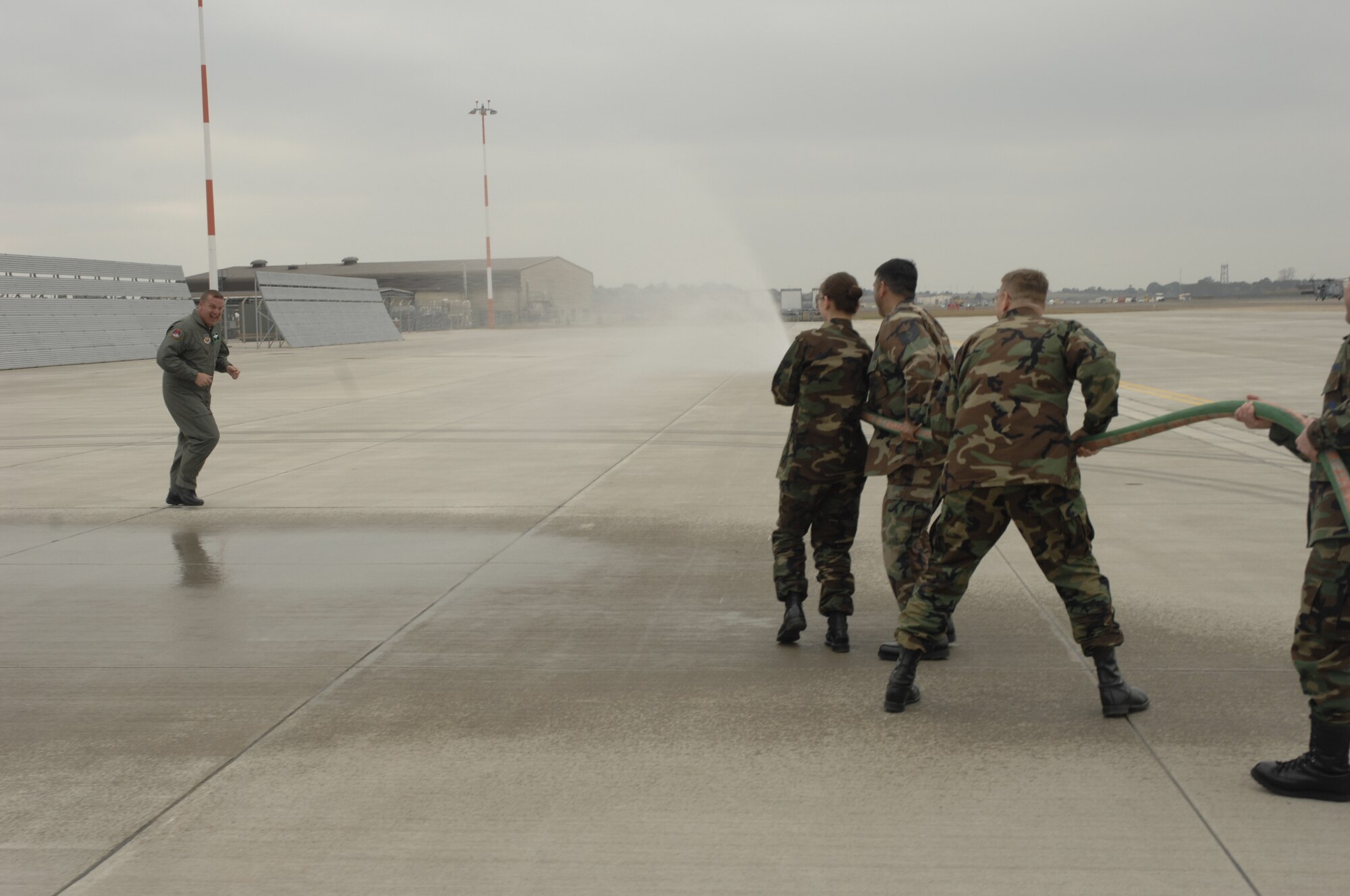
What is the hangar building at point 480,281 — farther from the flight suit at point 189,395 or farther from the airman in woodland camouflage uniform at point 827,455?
the airman in woodland camouflage uniform at point 827,455

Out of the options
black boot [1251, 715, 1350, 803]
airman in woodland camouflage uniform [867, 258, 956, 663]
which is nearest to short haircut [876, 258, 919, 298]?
airman in woodland camouflage uniform [867, 258, 956, 663]

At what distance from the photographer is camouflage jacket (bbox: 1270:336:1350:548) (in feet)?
11.8

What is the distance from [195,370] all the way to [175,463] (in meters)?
0.82

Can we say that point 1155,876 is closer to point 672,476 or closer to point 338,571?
point 338,571

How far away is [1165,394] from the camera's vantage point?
17734 millimetres

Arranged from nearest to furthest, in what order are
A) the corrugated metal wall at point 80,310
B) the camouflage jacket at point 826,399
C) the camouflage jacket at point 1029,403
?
1. the camouflage jacket at point 1029,403
2. the camouflage jacket at point 826,399
3. the corrugated metal wall at point 80,310

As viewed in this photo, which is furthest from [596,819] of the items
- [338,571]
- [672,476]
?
[672,476]

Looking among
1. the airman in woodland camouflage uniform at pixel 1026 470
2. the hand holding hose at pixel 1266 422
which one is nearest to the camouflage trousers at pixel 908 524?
the airman in woodland camouflage uniform at pixel 1026 470

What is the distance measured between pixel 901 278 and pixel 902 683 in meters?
1.94

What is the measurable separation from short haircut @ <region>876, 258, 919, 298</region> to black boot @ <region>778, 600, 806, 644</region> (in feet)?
5.07

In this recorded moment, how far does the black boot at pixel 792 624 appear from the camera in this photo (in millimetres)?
5520

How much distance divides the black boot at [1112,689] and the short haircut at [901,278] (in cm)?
188

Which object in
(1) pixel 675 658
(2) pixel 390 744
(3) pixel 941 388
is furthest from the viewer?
(1) pixel 675 658

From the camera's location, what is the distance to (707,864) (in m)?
3.34
